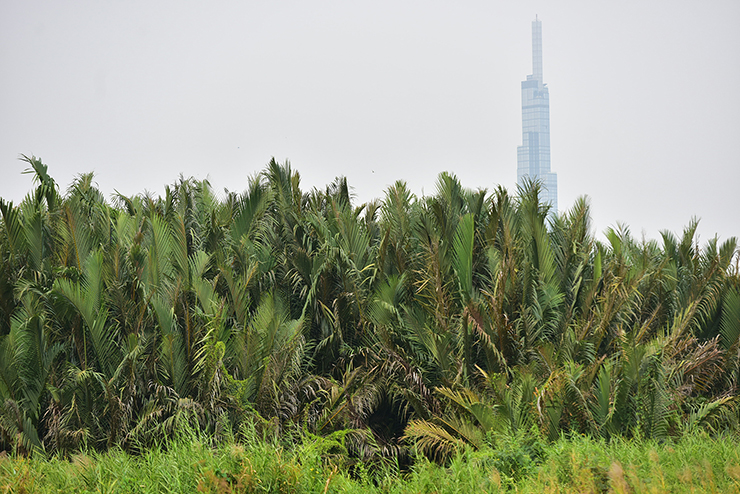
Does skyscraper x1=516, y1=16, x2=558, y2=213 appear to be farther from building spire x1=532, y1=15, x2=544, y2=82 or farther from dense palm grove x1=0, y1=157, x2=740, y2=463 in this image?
dense palm grove x1=0, y1=157, x2=740, y2=463

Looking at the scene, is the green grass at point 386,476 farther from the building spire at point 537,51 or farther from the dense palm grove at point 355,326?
the building spire at point 537,51

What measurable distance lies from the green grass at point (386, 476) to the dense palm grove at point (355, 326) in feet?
2.80

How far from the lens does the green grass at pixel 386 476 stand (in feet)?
16.3

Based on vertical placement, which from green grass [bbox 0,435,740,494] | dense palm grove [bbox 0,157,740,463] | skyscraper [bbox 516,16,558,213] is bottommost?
green grass [bbox 0,435,740,494]

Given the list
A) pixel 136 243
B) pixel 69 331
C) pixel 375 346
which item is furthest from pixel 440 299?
pixel 69 331

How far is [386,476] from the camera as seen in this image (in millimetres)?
5566

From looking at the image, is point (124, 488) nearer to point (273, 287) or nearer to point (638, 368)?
point (273, 287)

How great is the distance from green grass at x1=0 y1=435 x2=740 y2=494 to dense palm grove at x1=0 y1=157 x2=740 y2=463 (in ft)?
2.80

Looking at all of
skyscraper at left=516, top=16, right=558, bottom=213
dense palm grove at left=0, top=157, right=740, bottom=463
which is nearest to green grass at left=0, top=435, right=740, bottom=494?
dense palm grove at left=0, top=157, right=740, bottom=463

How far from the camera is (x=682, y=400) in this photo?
24.8 ft

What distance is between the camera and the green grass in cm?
497

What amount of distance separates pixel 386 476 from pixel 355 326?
342 centimetres

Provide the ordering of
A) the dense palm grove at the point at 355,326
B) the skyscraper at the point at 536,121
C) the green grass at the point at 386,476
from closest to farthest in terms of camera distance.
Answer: the green grass at the point at 386,476
the dense palm grove at the point at 355,326
the skyscraper at the point at 536,121

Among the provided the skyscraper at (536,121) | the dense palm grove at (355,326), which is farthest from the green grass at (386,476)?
the skyscraper at (536,121)
